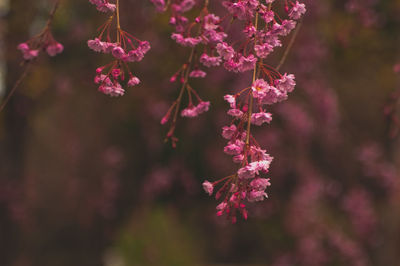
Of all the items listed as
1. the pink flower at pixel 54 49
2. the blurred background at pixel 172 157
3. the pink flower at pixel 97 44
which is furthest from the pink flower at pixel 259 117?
the blurred background at pixel 172 157

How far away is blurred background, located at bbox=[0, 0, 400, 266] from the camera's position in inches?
157

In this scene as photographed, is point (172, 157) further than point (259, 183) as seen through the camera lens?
Yes

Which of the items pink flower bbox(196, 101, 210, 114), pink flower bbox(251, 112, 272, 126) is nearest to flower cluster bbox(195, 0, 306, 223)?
pink flower bbox(251, 112, 272, 126)

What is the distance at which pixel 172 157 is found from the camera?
18.0 feet

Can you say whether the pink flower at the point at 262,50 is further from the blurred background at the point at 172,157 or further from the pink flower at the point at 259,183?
the blurred background at the point at 172,157

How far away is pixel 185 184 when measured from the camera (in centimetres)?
556

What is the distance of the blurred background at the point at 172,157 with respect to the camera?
3979mm

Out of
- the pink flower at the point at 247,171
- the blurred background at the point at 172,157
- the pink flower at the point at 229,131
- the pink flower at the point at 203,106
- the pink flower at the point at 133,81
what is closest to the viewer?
the pink flower at the point at 247,171

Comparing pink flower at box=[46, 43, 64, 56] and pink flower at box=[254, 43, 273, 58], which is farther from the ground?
pink flower at box=[254, 43, 273, 58]

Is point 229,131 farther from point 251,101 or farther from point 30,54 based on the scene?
point 30,54

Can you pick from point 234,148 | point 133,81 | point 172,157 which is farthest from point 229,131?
point 172,157

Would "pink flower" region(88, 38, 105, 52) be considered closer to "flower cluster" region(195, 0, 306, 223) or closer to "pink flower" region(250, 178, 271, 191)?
"flower cluster" region(195, 0, 306, 223)

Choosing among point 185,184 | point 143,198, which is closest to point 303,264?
point 185,184

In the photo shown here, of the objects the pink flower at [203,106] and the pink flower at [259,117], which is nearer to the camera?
the pink flower at [259,117]
